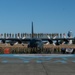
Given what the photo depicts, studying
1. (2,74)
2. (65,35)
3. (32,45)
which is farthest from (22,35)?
(2,74)

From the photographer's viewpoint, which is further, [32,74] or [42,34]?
[42,34]

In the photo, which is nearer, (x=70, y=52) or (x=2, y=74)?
(x=2, y=74)

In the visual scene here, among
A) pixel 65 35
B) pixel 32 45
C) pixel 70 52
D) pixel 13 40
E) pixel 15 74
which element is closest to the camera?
pixel 15 74

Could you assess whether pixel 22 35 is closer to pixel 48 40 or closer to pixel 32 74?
pixel 48 40

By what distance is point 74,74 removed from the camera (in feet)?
45.7

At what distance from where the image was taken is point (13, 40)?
83.3 metres

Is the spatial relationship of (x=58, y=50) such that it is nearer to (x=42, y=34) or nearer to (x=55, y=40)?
(x=55, y=40)

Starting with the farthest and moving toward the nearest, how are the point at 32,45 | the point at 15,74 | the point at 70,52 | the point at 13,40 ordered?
the point at 13,40, the point at 32,45, the point at 70,52, the point at 15,74

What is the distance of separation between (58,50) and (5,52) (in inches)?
324

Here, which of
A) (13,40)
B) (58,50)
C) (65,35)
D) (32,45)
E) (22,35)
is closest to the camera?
(58,50)

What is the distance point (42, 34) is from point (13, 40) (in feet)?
77.0

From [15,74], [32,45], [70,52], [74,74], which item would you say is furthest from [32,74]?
[32,45]

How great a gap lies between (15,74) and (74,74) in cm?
316

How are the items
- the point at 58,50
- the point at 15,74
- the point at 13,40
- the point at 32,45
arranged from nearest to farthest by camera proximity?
the point at 15,74
the point at 58,50
the point at 32,45
the point at 13,40
